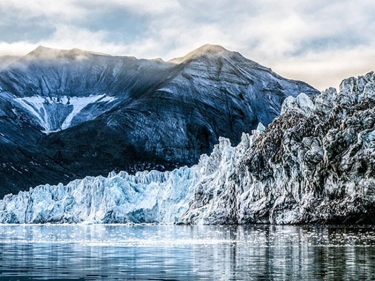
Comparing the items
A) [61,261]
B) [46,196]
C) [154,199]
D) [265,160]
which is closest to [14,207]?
[46,196]

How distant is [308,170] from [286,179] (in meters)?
6.55

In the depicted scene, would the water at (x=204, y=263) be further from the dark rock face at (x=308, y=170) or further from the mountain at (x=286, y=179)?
the mountain at (x=286, y=179)

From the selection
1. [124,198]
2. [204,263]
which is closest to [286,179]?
[124,198]

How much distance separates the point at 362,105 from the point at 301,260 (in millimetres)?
58895

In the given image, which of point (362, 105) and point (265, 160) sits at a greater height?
point (362, 105)

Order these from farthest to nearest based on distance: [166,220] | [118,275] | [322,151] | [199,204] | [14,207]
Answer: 1. [14,207]
2. [166,220]
3. [199,204]
4. [322,151]
5. [118,275]

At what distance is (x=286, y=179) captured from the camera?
9194cm

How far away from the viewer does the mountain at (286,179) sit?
79875 millimetres

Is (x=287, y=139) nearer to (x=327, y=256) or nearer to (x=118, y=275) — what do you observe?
(x=327, y=256)

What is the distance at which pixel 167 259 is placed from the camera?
34.6 m

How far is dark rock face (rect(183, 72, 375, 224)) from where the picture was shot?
259 ft

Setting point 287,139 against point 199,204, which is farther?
point 199,204

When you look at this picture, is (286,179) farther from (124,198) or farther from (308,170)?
(124,198)

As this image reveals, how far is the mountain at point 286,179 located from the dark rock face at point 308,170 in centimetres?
12
